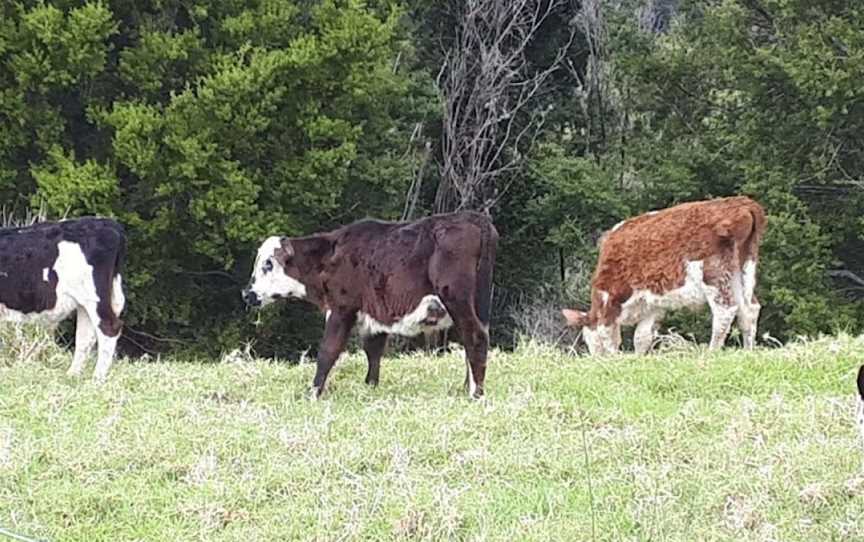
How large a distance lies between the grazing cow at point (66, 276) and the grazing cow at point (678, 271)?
4781 millimetres

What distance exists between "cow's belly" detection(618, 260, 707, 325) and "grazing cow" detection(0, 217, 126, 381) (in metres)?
5.00

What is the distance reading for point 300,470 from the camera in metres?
5.61

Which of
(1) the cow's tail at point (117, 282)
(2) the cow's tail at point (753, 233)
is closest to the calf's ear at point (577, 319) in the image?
(2) the cow's tail at point (753, 233)

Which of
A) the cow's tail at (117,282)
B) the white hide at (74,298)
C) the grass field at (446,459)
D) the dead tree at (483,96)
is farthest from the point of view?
the dead tree at (483,96)

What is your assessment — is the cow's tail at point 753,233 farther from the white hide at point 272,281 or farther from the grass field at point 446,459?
the white hide at point 272,281

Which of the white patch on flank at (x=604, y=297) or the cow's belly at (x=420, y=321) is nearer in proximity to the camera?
the cow's belly at (x=420, y=321)

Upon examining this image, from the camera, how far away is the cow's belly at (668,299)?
35.5 ft

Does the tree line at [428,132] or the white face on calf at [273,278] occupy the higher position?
the white face on calf at [273,278]

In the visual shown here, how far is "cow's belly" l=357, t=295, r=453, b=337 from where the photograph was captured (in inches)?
307

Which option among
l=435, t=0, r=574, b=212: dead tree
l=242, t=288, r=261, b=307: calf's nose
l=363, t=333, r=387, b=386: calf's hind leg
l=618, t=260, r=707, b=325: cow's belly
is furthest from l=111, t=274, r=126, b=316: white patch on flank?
l=435, t=0, r=574, b=212: dead tree

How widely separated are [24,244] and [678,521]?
19.9 feet

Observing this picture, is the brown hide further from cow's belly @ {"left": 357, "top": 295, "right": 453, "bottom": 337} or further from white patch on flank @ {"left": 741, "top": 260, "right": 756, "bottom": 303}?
cow's belly @ {"left": 357, "top": 295, "right": 453, "bottom": 337}

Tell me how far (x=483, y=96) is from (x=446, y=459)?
14769mm

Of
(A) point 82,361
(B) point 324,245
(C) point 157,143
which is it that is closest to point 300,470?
(B) point 324,245
